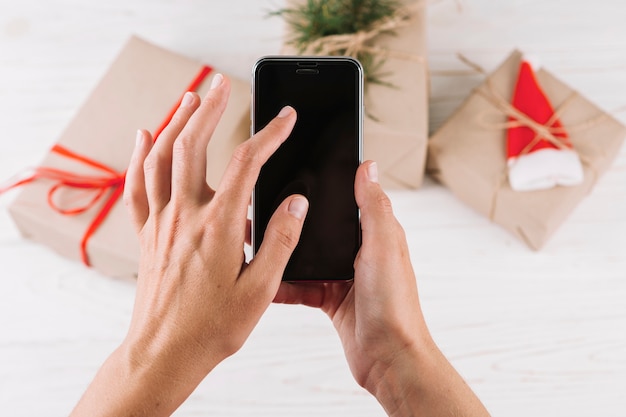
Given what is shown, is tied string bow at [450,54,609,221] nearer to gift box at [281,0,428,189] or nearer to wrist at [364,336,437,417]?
gift box at [281,0,428,189]

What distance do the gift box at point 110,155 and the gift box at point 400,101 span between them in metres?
0.15

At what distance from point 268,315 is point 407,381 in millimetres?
277

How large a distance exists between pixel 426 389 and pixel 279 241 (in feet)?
0.66

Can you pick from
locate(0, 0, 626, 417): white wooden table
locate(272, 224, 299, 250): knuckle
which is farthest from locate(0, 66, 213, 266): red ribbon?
locate(272, 224, 299, 250): knuckle

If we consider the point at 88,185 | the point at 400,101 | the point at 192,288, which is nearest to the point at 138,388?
the point at 192,288

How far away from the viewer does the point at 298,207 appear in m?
0.48

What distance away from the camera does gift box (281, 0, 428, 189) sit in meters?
0.69

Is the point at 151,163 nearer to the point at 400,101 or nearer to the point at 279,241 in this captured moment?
the point at 279,241

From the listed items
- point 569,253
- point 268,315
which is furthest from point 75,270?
point 569,253

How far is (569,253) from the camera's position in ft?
2.48

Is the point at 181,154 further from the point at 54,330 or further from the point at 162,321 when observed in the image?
the point at 54,330

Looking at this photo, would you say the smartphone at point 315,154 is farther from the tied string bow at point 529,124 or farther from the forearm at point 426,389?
the tied string bow at point 529,124

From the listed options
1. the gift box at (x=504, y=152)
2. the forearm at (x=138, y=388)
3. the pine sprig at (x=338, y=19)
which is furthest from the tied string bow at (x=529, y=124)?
the forearm at (x=138, y=388)

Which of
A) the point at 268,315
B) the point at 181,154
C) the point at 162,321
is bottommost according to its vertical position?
the point at 268,315
